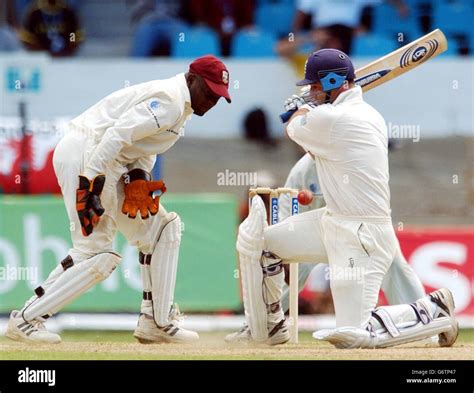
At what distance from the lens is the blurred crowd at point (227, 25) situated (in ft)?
36.6

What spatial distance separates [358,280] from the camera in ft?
23.4

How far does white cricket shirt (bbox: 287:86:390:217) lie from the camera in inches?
284

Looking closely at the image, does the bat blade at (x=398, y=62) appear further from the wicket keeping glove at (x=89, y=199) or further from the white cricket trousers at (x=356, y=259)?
the wicket keeping glove at (x=89, y=199)

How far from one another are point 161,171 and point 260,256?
2.98 m

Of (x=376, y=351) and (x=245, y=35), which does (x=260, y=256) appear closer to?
(x=376, y=351)

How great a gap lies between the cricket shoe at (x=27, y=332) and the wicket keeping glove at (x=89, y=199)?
0.61 m

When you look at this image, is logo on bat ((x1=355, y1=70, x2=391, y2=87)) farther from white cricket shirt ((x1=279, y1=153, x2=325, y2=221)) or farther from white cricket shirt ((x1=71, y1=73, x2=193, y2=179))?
white cricket shirt ((x1=71, y1=73, x2=193, y2=179))

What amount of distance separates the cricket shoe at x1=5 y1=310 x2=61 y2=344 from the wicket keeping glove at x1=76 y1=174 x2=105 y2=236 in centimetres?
61

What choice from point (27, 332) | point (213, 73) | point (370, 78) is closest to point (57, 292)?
point (27, 332)

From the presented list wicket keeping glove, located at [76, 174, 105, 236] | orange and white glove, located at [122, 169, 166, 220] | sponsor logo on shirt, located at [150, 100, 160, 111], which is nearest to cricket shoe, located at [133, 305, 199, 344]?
orange and white glove, located at [122, 169, 166, 220]

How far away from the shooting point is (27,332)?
7465 millimetres

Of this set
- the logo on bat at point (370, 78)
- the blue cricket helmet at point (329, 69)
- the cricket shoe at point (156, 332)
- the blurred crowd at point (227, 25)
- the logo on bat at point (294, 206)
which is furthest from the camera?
the blurred crowd at point (227, 25)
